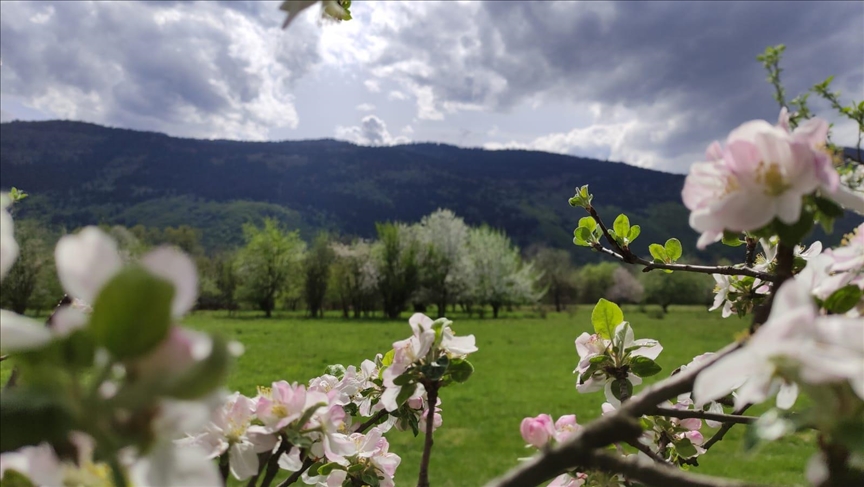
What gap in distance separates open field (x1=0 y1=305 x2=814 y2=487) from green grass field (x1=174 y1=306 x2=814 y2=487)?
2 cm

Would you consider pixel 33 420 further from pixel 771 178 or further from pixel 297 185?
pixel 297 185

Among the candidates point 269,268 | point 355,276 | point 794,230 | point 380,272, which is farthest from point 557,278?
point 794,230

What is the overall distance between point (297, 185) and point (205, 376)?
147 metres

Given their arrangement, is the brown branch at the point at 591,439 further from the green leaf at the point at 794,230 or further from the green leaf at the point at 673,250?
the green leaf at the point at 673,250

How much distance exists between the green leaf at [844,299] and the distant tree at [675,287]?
47.7 meters

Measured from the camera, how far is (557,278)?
158 ft

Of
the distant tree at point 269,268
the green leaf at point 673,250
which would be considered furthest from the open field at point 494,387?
the distant tree at point 269,268

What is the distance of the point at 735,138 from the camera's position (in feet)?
1.85

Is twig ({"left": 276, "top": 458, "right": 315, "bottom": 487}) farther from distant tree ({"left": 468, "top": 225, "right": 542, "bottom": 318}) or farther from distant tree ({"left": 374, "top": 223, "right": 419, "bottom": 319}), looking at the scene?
distant tree ({"left": 468, "top": 225, "right": 542, "bottom": 318})

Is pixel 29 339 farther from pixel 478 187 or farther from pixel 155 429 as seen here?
pixel 478 187

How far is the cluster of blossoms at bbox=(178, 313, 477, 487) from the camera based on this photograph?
74cm

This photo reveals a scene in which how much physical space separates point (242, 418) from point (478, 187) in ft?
518

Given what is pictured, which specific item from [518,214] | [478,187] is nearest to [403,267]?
[518,214]

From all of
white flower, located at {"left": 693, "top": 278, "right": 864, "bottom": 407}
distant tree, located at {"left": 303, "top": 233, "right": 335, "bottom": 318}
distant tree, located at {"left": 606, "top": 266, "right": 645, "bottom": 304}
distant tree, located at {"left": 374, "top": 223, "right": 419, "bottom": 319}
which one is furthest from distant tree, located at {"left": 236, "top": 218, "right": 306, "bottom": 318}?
white flower, located at {"left": 693, "top": 278, "right": 864, "bottom": 407}
